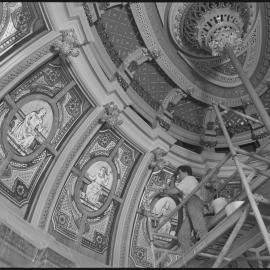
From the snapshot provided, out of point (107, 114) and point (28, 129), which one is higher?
point (107, 114)

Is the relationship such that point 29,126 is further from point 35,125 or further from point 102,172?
point 102,172

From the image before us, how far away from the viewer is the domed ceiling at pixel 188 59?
7750 mm

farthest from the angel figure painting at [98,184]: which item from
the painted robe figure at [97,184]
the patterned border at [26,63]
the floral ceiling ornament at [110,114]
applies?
the patterned border at [26,63]

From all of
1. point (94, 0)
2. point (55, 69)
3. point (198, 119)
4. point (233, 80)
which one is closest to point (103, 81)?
point (55, 69)

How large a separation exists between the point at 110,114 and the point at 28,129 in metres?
1.53

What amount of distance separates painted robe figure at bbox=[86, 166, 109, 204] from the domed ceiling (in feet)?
4.64

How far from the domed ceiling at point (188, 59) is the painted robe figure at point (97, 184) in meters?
1.41

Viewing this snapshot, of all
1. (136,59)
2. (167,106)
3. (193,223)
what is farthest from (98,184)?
(136,59)

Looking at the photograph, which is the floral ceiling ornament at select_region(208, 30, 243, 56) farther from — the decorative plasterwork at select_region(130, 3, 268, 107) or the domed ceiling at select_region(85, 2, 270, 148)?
the decorative plasterwork at select_region(130, 3, 268, 107)

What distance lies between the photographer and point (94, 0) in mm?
6789

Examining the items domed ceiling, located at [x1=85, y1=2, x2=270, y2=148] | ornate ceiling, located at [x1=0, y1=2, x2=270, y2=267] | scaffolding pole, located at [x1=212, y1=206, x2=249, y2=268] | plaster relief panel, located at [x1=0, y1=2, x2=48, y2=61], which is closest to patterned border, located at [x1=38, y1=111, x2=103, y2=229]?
ornate ceiling, located at [x1=0, y1=2, x2=270, y2=267]

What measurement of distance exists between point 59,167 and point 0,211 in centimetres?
148

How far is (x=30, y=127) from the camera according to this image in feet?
21.2

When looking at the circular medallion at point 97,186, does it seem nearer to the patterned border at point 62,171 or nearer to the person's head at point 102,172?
the person's head at point 102,172
